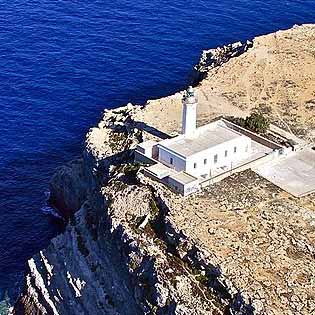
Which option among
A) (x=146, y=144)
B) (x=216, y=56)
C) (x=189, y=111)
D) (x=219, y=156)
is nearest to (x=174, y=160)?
(x=146, y=144)

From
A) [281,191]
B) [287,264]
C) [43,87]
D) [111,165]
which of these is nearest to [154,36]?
[43,87]

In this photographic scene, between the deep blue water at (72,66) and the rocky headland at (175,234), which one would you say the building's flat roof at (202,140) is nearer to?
the rocky headland at (175,234)

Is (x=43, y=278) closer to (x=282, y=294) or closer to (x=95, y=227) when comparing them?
(x=95, y=227)

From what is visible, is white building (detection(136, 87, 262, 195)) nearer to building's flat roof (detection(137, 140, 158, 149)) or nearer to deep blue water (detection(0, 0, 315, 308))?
building's flat roof (detection(137, 140, 158, 149))

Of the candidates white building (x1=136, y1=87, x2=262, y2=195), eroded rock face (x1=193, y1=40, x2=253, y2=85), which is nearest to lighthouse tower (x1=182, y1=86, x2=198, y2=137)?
white building (x1=136, y1=87, x2=262, y2=195)

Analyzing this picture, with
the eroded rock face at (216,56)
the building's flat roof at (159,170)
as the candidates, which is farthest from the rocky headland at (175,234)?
the eroded rock face at (216,56)

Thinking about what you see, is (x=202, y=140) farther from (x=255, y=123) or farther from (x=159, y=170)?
(x=255, y=123)

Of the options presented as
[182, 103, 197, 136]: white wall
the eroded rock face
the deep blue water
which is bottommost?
the deep blue water
